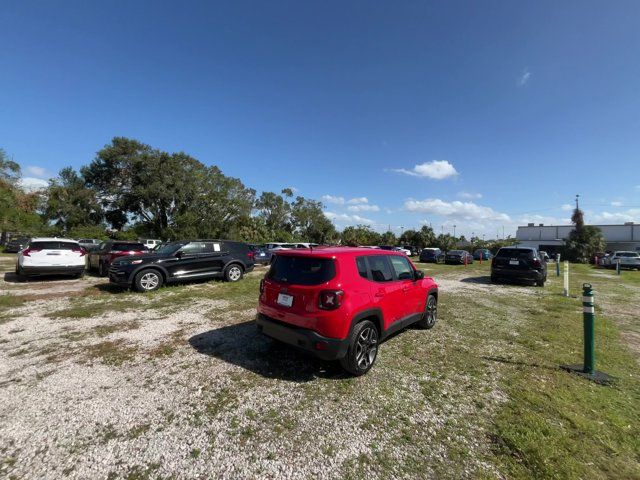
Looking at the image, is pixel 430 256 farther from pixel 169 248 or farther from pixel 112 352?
pixel 112 352

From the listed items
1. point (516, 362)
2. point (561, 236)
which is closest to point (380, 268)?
point (516, 362)

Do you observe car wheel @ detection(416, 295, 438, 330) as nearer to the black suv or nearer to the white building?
the black suv

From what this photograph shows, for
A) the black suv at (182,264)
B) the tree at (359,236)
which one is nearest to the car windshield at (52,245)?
the black suv at (182,264)

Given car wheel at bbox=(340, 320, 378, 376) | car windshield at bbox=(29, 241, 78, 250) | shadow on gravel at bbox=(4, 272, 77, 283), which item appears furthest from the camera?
shadow on gravel at bbox=(4, 272, 77, 283)

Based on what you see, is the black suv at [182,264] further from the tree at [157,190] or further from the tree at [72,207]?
the tree at [72,207]

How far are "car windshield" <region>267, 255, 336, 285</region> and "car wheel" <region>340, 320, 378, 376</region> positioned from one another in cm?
79

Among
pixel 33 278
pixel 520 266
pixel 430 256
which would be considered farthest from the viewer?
pixel 430 256

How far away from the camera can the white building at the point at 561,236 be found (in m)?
53.0

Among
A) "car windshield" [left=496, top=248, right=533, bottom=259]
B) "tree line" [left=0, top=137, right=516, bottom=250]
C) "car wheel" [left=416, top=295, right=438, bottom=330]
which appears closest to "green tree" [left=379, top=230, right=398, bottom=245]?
"tree line" [left=0, top=137, right=516, bottom=250]

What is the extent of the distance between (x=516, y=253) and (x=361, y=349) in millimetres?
11912

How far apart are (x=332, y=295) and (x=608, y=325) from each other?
712 centimetres

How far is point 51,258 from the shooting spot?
1030 cm

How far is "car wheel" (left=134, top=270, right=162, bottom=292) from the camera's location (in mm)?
8977

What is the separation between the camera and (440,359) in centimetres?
457
